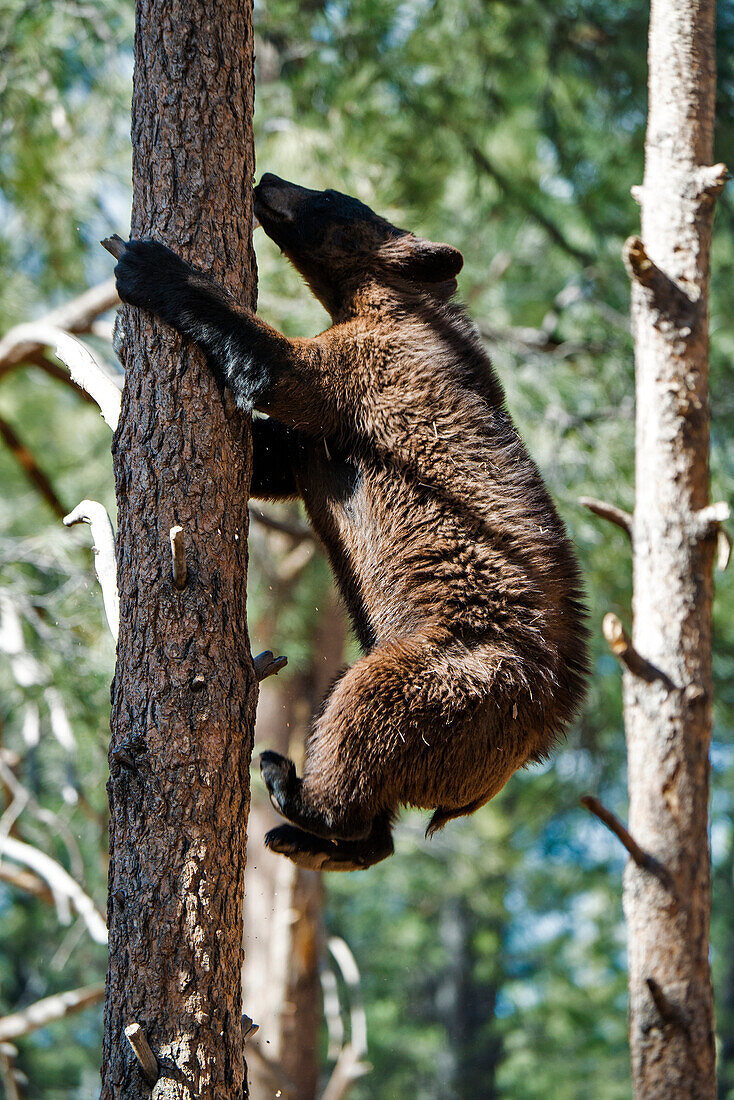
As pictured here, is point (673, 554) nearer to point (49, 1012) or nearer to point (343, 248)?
point (343, 248)

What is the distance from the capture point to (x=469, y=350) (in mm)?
3100

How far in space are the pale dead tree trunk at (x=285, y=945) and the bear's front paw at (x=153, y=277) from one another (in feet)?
14.3

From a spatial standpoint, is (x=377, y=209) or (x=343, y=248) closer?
(x=343, y=248)

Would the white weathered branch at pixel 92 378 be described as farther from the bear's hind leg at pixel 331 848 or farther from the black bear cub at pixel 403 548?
the bear's hind leg at pixel 331 848

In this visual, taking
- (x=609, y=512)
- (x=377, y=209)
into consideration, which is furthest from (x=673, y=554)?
(x=377, y=209)

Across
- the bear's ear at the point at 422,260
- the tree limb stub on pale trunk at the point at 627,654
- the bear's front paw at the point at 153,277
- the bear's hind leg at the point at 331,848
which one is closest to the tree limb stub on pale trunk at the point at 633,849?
the tree limb stub on pale trunk at the point at 627,654

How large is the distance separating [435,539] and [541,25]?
549 cm

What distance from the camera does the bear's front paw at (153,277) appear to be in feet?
7.71

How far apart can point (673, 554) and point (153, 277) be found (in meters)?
2.28

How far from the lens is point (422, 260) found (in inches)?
130

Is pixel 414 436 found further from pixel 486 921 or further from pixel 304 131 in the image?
pixel 486 921

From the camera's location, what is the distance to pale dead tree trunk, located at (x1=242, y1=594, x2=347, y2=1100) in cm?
672

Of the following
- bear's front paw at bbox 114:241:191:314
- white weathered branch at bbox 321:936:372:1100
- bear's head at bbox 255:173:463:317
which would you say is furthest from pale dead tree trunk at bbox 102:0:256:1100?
white weathered branch at bbox 321:936:372:1100

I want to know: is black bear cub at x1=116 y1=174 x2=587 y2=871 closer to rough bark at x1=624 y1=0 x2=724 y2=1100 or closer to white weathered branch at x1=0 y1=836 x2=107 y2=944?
rough bark at x1=624 y1=0 x2=724 y2=1100
